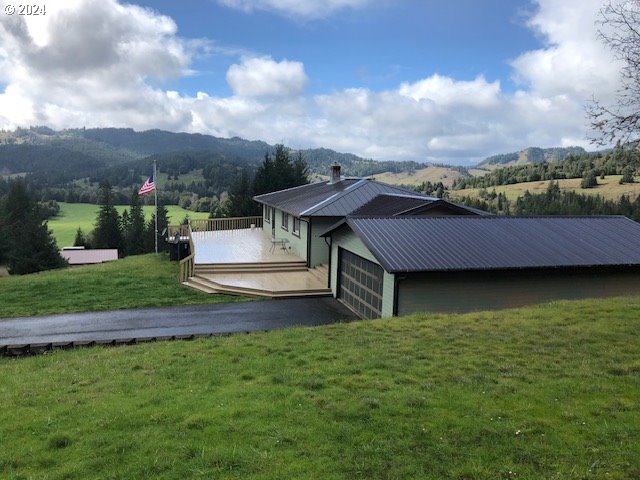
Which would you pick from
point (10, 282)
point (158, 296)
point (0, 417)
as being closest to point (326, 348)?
point (0, 417)

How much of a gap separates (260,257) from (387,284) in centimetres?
1246

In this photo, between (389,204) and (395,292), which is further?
(389,204)

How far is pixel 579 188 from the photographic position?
312ft

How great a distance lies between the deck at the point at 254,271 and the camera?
1984 cm

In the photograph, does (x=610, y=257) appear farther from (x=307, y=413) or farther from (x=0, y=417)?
(x=0, y=417)

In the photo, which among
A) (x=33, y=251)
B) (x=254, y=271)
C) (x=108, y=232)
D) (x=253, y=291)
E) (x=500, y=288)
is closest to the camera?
(x=500, y=288)

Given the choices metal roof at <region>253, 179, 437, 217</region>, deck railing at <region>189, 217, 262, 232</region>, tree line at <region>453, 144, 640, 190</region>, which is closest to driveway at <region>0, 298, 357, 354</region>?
metal roof at <region>253, 179, 437, 217</region>

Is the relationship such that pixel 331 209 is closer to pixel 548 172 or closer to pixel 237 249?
pixel 237 249

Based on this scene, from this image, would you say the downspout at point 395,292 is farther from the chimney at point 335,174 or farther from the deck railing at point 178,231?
the deck railing at point 178,231

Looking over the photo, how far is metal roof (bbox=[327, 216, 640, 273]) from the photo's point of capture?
1441 centimetres

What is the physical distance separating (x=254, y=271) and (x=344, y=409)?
1771cm

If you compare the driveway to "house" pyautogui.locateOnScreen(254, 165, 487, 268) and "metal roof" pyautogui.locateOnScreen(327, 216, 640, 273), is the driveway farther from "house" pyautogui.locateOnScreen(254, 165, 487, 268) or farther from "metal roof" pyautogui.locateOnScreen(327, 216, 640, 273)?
"house" pyautogui.locateOnScreen(254, 165, 487, 268)

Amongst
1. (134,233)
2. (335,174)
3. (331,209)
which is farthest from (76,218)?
(331,209)

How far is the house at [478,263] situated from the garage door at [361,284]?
0.03 meters
